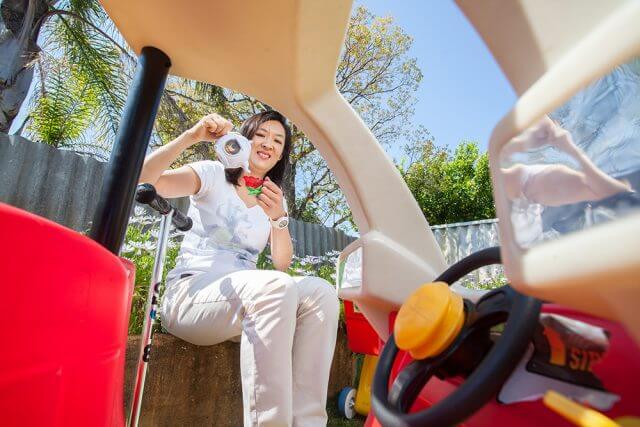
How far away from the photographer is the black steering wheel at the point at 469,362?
363 mm

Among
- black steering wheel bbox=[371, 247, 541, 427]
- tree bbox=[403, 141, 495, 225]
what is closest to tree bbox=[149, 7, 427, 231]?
tree bbox=[403, 141, 495, 225]

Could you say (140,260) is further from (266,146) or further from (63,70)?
(63,70)

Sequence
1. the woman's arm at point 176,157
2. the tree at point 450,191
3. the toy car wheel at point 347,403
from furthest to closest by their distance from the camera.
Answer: the tree at point 450,191, the toy car wheel at point 347,403, the woman's arm at point 176,157

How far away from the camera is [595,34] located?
272mm

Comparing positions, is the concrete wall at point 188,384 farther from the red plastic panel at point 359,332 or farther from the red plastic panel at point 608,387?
the red plastic panel at point 608,387

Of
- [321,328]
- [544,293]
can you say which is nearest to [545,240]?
[544,293]

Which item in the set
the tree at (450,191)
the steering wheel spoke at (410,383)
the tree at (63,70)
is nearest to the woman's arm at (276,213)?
the steering wheel spoke at (410,383)

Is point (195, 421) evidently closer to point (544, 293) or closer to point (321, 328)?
point (321, 328)

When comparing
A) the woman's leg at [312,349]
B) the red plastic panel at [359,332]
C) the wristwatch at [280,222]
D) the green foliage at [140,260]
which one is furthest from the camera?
the red plastic panel at [359,332]

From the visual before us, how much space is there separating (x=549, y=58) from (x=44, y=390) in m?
0.51

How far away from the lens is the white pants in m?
1.16

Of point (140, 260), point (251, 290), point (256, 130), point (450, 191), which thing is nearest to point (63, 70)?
point (140, 260)

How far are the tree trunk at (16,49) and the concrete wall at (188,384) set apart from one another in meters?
3.99

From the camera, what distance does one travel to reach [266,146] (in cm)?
174
